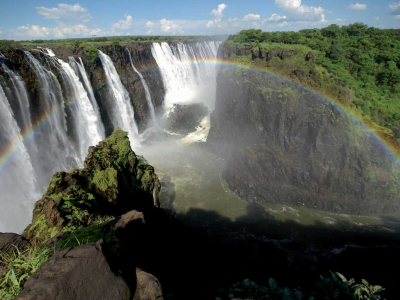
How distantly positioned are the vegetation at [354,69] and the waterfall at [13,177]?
24.2 meters

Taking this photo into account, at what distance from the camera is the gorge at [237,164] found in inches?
655

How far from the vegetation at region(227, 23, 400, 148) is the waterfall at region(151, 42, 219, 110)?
16.3 m

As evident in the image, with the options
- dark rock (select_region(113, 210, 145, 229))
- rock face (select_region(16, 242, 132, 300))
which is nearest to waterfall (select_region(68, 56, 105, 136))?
dark rock (select_region(113, 210, 145, 229))

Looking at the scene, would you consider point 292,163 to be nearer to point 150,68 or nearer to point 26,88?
point 26,88

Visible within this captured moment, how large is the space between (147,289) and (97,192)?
7831mm

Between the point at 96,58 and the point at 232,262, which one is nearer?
the point at 232,262

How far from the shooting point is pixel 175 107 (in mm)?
39250

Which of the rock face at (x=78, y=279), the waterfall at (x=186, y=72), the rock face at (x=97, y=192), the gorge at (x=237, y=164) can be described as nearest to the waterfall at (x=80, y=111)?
the gorge at (x=237, y=164)

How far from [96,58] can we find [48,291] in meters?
29.5

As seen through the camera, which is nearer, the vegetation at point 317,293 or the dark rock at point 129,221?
the vegetation at point 317,293

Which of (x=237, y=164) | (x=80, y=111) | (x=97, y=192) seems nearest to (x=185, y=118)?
(x=237, y=164)

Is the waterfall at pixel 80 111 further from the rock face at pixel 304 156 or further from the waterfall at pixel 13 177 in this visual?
the rock face at pixel 304 156

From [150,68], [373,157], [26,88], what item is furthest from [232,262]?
[150,68]

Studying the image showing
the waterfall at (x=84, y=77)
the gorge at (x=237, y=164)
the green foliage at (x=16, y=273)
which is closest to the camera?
the green foliage at (x=16, y=273)
